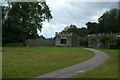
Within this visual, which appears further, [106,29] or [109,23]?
[106,29]

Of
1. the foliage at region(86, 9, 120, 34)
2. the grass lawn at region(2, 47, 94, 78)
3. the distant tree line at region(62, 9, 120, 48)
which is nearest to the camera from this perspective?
the grass lawn at region(2, 47, 94, 78)

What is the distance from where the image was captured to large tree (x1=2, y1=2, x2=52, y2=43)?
194ft

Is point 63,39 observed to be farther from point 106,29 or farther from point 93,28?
point 93,28

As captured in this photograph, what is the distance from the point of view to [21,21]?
61.5 meters

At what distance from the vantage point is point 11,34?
60062 millimetres

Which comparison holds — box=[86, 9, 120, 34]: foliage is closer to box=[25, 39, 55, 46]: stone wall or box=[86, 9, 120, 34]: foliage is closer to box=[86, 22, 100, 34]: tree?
box=[86, 22, 100, 34]: tree

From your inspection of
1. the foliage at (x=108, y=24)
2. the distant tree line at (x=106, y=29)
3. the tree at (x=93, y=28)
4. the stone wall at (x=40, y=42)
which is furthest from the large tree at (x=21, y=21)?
the tree at (x=93, y=28)

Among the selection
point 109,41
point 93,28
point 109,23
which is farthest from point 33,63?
point 93,28

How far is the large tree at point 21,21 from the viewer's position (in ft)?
194

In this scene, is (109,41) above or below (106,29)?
below

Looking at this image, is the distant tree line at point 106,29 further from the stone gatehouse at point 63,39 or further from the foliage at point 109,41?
the stone gatehouse at point 63,39

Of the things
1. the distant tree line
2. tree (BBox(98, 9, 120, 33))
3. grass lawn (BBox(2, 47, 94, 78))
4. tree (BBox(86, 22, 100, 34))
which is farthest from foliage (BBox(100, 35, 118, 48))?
tree (BBox(86, 22, 100, 34))

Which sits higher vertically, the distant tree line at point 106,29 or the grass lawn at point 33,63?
the distant tree line at point 106,29

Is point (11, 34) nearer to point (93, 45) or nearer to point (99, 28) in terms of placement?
point (93, 45)
